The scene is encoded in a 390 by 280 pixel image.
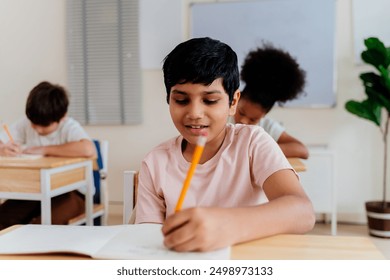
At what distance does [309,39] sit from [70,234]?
6.27ft

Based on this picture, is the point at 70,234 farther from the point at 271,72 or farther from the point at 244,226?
the point at 271,72

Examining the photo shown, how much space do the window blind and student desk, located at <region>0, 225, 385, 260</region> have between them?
2.62 feet

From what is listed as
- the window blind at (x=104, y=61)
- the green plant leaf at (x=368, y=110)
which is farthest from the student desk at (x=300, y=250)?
the green plant leaf at (x=368, y=110)

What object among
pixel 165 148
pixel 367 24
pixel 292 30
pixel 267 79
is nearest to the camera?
pixel 165 148

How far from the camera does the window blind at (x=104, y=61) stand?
119cm

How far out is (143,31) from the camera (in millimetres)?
1354

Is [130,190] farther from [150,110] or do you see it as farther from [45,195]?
[150,110]

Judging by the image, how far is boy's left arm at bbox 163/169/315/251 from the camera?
0.42 m

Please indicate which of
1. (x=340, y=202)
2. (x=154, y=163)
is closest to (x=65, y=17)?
(x=154, y=163)

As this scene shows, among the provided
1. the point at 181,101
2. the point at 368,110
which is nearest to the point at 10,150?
the point at 181,101

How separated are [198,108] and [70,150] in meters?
1.15

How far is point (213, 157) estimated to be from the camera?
0.70 m

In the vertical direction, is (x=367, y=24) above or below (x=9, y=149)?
above

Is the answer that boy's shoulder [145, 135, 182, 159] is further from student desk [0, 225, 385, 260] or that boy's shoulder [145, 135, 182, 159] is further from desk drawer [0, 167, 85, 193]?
desk drawer [0, 167, 85, 193]
